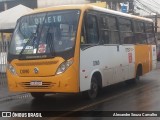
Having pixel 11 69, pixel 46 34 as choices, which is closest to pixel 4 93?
pixel 11 69

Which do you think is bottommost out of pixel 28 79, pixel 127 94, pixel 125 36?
pixel 127 94

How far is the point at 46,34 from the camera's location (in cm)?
1120

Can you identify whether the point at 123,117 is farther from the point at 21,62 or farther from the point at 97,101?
the point at 21,62

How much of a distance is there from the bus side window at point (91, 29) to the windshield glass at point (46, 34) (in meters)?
0.47

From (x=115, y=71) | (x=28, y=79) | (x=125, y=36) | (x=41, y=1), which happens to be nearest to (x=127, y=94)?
(x=115, y=71)

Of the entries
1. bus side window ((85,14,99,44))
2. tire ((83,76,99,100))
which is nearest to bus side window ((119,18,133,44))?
bus side window ((85,14,99,44))

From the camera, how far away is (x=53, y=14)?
11594 mm

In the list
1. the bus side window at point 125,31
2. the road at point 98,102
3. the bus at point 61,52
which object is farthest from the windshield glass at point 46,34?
the bus side window at point 125,31

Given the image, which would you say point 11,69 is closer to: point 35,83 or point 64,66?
point 35,83

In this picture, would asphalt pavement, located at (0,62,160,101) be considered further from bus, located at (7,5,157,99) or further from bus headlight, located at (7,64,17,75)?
bus headlight, located at (7,64,17,75)

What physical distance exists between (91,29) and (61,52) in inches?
60.4

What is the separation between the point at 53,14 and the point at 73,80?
2.16 m

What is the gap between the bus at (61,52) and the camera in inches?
423

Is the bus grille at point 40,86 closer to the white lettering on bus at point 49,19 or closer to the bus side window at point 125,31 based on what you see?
the white lettering on bus at point 49,19
